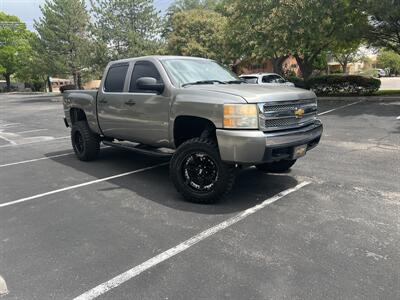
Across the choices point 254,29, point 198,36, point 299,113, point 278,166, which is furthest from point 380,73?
point 299,113

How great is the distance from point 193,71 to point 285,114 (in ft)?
5.73

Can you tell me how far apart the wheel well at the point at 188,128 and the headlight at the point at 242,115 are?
60cm

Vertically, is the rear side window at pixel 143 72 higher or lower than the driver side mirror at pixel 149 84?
higher

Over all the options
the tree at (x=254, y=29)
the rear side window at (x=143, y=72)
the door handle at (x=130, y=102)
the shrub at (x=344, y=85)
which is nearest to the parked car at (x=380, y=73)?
the shrub at (x=344, y=85)

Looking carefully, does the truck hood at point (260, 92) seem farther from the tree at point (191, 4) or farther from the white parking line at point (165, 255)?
the tree at point (191, 4)

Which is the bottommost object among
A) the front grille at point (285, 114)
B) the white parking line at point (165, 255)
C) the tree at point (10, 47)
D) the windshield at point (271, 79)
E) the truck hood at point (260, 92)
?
the white parking line at point (165, 255)

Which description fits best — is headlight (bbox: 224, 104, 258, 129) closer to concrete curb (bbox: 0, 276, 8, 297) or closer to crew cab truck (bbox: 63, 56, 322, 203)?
crew cab truck (bbox: 63, 56, 322, 203)

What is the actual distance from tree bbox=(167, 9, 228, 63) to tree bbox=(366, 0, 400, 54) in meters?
12.8

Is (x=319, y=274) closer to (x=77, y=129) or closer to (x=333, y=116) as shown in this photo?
(x=77, y=129)

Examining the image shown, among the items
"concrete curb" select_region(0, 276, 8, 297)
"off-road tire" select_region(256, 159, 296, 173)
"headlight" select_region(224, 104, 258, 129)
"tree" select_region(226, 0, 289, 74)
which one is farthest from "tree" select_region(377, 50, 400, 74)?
"concrete curb" select_region(0, 276, 8, 297)

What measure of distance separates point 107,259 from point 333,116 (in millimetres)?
11448

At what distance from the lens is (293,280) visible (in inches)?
115

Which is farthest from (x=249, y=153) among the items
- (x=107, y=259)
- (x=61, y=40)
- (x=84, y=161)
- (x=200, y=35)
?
(x=61, y=40)

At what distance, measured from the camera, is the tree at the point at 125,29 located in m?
34.2
